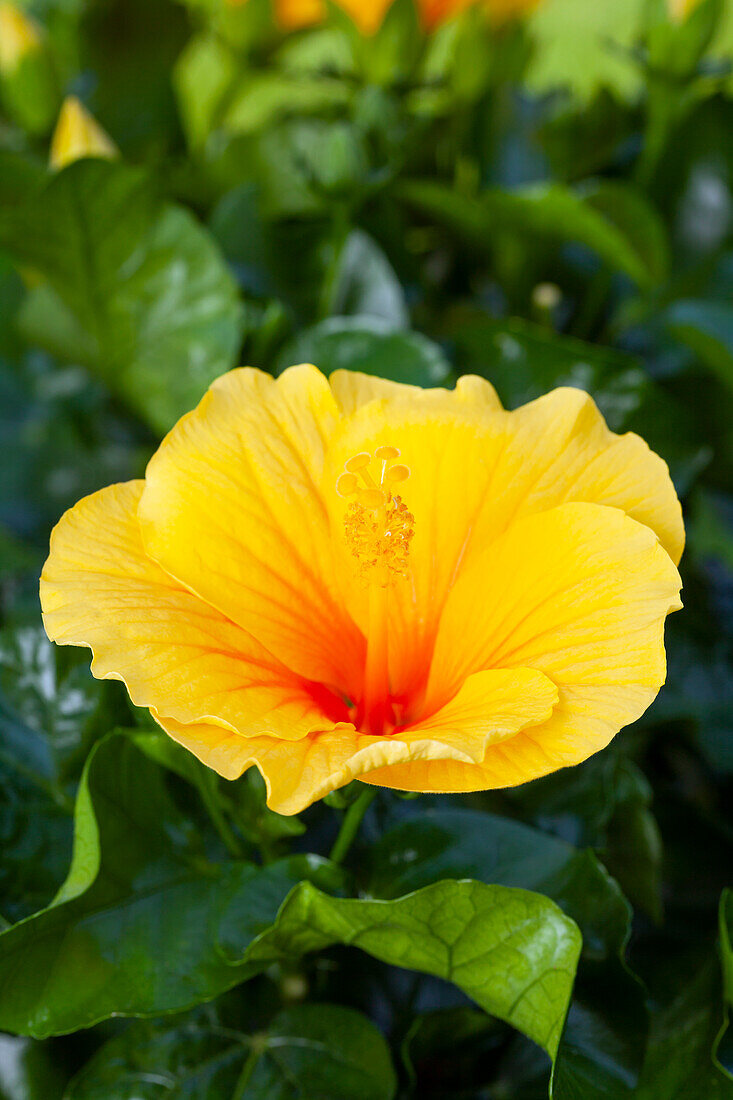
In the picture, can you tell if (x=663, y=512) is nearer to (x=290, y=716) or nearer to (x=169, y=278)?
(x=290, y=716)

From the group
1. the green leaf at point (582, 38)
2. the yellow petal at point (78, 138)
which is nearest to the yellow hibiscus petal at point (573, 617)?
the yellow petal at point (78, 138)

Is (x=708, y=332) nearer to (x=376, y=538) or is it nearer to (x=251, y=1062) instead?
(x=376, y=538)

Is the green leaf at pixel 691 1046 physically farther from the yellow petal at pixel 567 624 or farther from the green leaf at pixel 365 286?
the green leaf at pixel 365 286

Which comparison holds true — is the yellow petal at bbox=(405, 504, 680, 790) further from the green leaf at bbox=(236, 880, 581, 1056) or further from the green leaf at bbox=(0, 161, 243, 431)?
the green leaf at bbox=(0, 161, 243, 431)

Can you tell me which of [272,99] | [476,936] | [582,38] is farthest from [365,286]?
[582,38]

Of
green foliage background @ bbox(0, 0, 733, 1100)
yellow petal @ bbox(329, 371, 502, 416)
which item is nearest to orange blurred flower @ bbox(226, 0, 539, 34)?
green foliage background @ bbox(0, 0, 733, 1100)

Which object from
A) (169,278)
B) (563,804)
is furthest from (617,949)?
(169,278)
